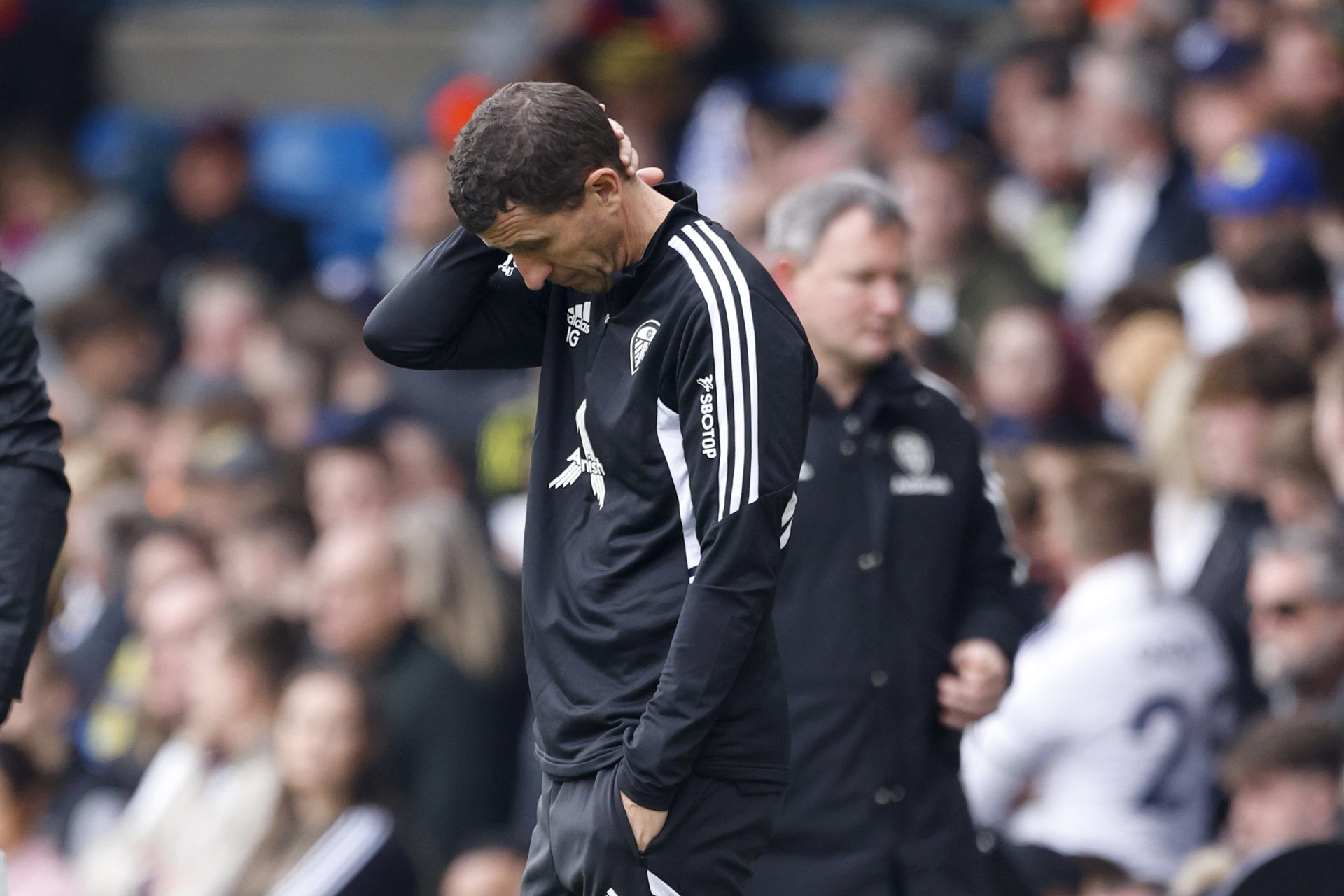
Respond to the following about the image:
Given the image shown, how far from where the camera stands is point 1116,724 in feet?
17.6

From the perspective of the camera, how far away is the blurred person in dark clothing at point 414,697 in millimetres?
6676

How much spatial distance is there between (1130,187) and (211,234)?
552cm

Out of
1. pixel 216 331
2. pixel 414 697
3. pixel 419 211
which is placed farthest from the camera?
pixel 216 331

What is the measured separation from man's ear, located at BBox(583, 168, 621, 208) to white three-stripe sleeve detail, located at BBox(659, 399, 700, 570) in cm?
36

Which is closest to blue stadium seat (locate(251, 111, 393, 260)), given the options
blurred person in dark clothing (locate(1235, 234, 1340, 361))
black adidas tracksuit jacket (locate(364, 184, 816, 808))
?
blurred person in dark clothing (locate(1235, 234, 1340, 361))

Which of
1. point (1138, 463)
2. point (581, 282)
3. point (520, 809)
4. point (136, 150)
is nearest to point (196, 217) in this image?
point (136, 150)

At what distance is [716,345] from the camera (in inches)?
127

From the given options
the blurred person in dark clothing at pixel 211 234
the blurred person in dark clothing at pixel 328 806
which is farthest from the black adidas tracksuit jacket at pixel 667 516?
the blurred person in dark clothing at pixel 211 234

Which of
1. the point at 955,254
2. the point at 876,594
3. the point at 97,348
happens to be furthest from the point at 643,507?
the point at 97,348

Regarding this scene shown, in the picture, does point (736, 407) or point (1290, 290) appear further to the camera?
point (1290, 290)

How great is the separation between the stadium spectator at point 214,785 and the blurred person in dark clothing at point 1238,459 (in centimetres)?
295

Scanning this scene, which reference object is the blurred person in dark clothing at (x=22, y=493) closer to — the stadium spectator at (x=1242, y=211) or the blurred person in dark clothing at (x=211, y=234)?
the stadium spectator at (x=1242, y=211)

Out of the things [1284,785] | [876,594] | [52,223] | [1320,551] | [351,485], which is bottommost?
[1284,785]

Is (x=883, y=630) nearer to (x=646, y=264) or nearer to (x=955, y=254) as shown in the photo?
(x=646, y=264)
